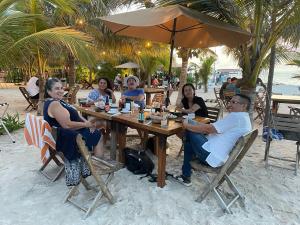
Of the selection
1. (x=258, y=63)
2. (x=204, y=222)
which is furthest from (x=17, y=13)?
(x=204, y=222)

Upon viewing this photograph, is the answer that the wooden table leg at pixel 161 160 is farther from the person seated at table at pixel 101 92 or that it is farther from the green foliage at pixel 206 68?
the green foliage at pixel 206 68

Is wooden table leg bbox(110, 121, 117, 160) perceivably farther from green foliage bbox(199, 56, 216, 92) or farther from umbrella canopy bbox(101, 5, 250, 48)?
green foliage bbox(199, 56, 216, 92)

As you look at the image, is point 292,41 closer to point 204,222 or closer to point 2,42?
point 204,222

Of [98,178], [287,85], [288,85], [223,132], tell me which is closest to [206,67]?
[288,85]

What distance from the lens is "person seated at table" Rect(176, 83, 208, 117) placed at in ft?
15.3

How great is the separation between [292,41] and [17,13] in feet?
19.4

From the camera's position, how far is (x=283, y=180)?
3988mm

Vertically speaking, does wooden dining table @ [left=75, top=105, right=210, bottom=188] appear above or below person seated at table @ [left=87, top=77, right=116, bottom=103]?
below

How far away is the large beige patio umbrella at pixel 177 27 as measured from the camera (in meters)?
3.67

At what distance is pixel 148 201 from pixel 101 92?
2.80m

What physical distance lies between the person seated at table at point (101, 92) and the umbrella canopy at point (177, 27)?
1005 mm

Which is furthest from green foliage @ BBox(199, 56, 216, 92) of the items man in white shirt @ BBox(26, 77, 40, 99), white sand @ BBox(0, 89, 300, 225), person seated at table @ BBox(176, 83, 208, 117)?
white sand @ BBox(0, 89, 300, 225)

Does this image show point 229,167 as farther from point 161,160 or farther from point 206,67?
point 206,67

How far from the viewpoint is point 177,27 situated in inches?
202
